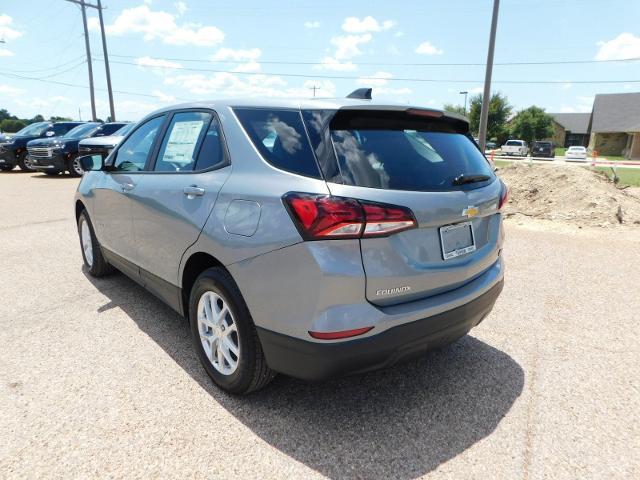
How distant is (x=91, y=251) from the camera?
478 cm

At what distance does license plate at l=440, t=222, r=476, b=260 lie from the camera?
236 cm

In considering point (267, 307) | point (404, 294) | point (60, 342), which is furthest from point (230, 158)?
point (60, 342)

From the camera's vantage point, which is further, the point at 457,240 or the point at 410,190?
the point at 457,240

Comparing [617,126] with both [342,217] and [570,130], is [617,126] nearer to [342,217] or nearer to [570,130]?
[570,130]

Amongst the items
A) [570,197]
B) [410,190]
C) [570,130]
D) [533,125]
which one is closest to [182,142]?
[410,190]

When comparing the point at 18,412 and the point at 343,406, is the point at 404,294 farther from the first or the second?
the point at 18,412

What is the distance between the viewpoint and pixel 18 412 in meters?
2.54

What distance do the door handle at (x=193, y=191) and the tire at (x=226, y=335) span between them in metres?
0.48

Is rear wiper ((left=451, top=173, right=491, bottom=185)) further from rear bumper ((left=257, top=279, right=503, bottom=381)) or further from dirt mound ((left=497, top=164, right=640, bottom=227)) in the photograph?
dirt mound ((left=497, top=164, right=640, bottom=227))

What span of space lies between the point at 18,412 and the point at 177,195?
1551mm

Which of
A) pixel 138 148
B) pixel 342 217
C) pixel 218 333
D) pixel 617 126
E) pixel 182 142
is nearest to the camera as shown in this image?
pixel 342 217

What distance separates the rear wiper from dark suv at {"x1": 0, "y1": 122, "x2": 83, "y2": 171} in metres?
18.8

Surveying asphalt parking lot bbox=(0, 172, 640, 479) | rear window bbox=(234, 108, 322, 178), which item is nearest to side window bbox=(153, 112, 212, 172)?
rear window bbox=(234, 108, 322, 178)

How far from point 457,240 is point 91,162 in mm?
3815
